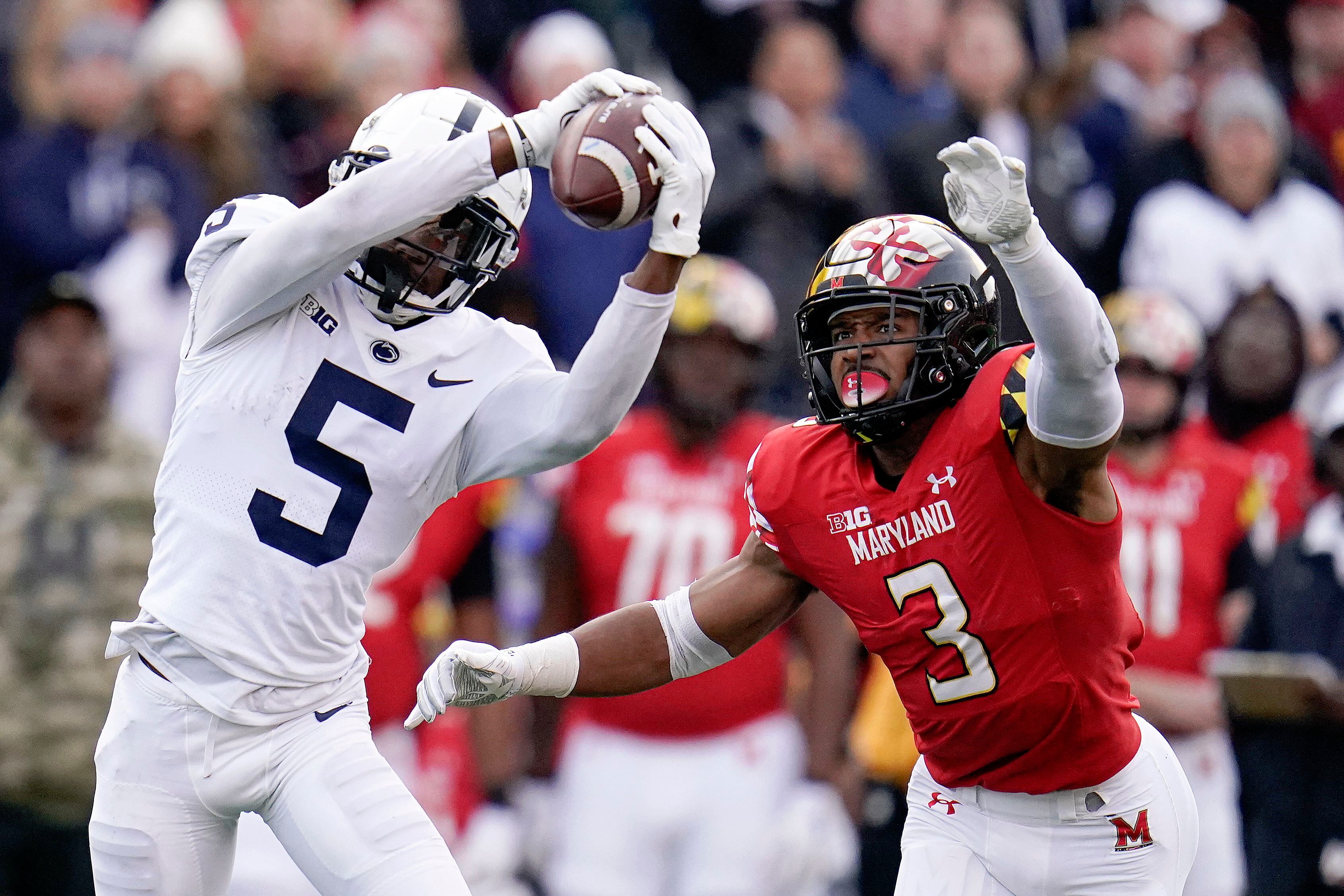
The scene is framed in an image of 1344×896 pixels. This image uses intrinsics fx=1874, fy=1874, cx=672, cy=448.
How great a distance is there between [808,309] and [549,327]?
3.52 m

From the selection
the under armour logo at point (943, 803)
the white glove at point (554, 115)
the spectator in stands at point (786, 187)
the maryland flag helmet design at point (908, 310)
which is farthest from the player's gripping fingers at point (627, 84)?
the spectator in stands at point (786, 187)

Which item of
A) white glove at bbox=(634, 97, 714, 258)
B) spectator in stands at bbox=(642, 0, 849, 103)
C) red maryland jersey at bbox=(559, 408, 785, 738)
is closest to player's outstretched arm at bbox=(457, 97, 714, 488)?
white glove at bbox=(634, 97, 714, 258)

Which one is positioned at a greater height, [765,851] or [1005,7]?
[1005,7]

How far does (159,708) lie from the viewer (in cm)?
386

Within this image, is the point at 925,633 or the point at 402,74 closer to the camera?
the point at 925,633

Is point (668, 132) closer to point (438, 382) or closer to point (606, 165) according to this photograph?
point (606, 165)

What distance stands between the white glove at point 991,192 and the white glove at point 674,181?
1.79ft

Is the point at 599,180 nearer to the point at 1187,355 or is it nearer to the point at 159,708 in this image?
the point at 159,708

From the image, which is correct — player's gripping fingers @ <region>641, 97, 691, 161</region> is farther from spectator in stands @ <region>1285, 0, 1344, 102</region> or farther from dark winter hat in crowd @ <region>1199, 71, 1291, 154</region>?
spectator in stands @ <region>1285, 0, 1344, 102</region>

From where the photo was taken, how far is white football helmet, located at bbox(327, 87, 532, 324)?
13.0 feet

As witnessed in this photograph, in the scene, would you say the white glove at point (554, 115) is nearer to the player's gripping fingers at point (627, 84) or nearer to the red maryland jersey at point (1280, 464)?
the player's gripping fingers at point (627, 84)

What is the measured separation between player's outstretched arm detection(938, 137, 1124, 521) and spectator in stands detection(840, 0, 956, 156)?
5.01 m

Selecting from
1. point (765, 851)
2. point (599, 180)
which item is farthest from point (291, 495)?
point (765, 851)

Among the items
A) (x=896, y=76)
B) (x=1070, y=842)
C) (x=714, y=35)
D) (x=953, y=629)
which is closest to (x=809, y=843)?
(x=1070, y=842)
